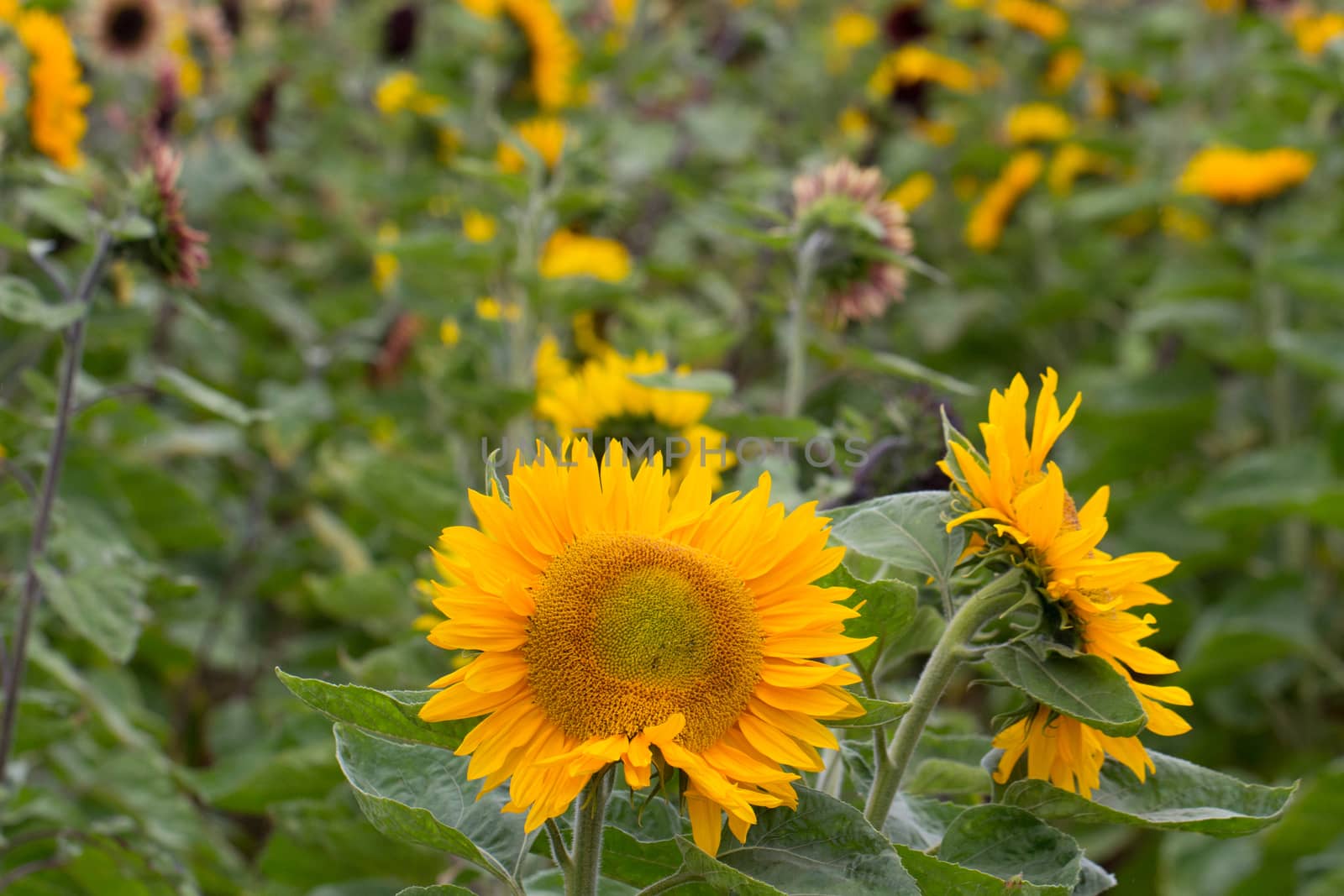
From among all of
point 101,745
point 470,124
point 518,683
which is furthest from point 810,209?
point 470,124

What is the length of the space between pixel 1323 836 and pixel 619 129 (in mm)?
1706

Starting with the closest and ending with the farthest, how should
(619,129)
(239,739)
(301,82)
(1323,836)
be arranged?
1. (1323,836)
2. (239,739)
3. (619,129)
4. (301,82)

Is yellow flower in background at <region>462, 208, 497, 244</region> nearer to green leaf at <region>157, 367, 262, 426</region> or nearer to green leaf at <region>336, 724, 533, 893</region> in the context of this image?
green leaf at <region>157, 367, 262, 426</region>

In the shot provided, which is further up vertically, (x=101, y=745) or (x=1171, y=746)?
(x=1171, y=746)

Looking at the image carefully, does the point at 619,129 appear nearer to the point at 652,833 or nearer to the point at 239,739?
the point at 239,739

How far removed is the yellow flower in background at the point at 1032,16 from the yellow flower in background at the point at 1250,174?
1.18 metres

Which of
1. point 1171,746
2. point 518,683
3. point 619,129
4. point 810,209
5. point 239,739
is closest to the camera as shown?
point 518,683

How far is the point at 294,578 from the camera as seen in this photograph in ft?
7.79

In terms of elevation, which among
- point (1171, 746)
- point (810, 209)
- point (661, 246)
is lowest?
point (1171, 746)

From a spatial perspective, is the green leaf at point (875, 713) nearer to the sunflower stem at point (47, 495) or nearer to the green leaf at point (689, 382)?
the green leaf at point (689, 382)

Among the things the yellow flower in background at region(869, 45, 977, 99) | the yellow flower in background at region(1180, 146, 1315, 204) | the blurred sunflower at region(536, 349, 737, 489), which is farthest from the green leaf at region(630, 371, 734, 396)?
the yellow flower in background at region(869, 45, 977, 99)

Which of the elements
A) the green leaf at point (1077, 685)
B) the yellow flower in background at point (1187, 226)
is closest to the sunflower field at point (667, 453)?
the green leaf at point (1077, 685)

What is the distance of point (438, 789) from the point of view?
0.85 m

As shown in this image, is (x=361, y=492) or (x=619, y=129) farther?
(x=619, y=129)
